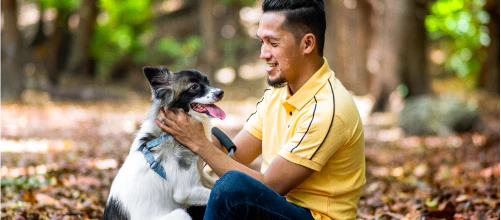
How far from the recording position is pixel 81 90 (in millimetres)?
20641

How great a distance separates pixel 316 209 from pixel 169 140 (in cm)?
104

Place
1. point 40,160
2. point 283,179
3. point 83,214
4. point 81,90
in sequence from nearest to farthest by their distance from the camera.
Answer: point 283,179, point 83,214, point 40,160, point 81,90

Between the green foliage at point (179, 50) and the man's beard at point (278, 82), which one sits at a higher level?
the man's beard at point (278, 82)

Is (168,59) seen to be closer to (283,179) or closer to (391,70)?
(391,70)

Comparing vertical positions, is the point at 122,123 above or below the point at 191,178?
below

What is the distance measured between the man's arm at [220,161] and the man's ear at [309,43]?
685 millimetres

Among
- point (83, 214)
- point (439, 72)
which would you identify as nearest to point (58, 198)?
point (83, 214)

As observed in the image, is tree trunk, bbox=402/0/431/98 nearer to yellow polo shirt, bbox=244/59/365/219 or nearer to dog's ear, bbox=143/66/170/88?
yellow polo shirt, bbox=244/59/365/219

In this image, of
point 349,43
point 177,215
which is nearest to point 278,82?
point 177,215

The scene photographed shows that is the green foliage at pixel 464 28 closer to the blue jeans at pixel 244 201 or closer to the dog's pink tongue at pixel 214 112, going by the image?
the dog's pink tongue at pixel 214 112

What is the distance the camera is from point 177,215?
10.7ft

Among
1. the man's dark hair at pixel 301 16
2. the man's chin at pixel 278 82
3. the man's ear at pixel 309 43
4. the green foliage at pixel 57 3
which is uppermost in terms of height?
the green foliage at pixel 57 3

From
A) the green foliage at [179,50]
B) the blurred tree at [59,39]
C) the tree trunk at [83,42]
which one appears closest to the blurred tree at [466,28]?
the green foliage at [179,50]

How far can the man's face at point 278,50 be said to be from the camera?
323 centimetres
